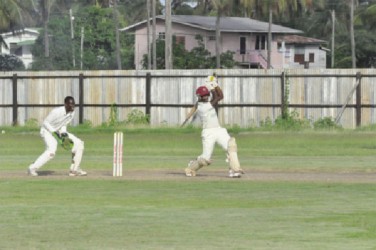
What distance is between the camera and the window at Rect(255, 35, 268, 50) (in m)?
97.3

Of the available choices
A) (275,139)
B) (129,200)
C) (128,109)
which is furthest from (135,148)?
(129,200)

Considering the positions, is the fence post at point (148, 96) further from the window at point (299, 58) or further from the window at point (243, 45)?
the window at point (299, 58)

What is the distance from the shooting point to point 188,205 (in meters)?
18.8

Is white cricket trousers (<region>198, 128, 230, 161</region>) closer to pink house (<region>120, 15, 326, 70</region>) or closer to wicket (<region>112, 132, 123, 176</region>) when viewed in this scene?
wicket (<region>112, 132, 123, 176</region>)

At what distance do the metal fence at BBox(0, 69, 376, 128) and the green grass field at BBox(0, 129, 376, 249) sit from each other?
12582 millimetres

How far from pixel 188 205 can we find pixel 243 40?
3080 inches

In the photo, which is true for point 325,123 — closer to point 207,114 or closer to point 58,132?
point 207,114

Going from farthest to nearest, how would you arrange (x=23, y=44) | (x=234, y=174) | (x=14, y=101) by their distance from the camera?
(x=23, y=44), (x=14, y=101), (x=234, y=174)

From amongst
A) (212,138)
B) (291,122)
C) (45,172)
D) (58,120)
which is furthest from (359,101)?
(58,120)

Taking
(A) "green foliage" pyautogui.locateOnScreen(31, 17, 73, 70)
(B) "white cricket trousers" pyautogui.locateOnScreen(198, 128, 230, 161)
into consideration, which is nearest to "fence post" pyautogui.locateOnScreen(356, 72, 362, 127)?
(B) "white cricket trousers" pyautogui.locateOnScreen(198, 128, 230, 161)

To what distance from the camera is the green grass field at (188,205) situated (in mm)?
14898

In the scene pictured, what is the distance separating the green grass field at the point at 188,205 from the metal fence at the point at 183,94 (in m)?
12.6

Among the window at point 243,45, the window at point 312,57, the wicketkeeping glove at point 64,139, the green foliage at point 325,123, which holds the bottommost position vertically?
the green foliage at point 325,123

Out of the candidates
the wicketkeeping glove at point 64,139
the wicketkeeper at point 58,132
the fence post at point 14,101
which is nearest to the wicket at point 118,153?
the wicketkeeper at point 58,132
